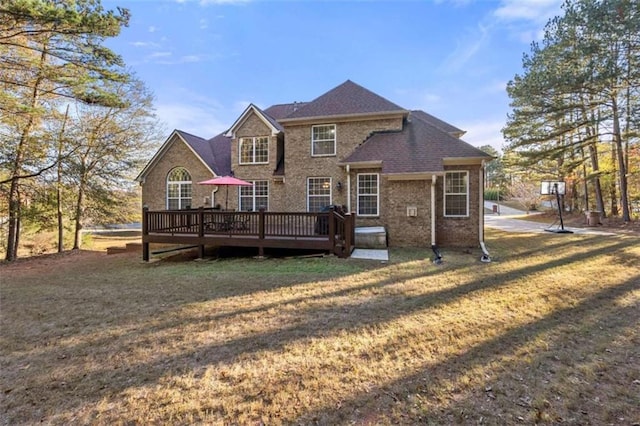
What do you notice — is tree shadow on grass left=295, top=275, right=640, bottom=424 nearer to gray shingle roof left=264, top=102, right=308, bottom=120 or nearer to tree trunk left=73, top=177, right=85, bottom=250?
gray shingle roof left=264, top=102, right=308, bottom=120

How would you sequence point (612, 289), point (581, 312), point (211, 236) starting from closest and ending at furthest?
1. point (581, 312)
2. point (612, 289)
3. point (211, 236)

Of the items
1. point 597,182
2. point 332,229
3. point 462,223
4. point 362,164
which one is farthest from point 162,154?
point 597,182

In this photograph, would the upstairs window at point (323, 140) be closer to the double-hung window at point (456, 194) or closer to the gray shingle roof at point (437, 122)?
the double-hung window at point (456, 194)

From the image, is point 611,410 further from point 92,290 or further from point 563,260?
point 92,290

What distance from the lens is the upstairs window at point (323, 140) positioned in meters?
13.6

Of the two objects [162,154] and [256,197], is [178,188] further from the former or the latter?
[256,197]

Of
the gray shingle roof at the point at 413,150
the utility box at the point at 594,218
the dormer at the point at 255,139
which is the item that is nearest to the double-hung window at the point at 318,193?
the gray shingle roof at the point at 413,150

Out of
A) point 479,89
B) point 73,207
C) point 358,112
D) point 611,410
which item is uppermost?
point 479,89

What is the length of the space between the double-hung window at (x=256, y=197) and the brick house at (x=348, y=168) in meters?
0.05

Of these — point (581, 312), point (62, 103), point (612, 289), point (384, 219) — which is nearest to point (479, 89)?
point (384, 219)

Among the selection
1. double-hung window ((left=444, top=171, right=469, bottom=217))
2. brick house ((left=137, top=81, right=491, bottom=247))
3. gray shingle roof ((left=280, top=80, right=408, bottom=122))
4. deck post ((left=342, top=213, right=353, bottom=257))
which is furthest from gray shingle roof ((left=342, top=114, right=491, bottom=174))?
deck post ((left=342, top=213, right=353, bottom=257))

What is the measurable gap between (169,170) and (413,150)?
12.7 m

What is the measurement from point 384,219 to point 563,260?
6.02m

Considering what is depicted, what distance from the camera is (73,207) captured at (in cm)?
1642
